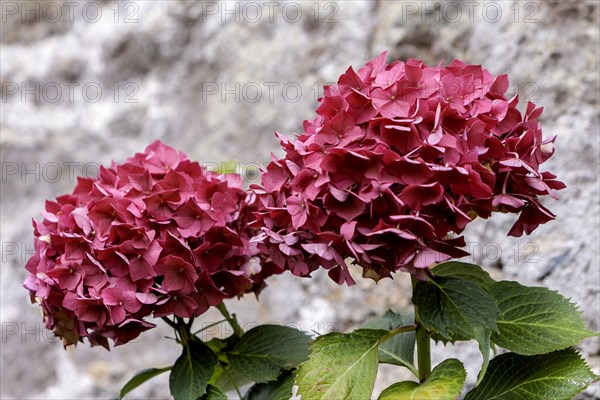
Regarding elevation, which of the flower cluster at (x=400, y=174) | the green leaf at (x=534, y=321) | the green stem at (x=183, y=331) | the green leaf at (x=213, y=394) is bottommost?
the green leaf at (x=213, y=394)

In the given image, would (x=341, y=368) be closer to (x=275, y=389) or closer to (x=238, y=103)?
(x=275, y=389)

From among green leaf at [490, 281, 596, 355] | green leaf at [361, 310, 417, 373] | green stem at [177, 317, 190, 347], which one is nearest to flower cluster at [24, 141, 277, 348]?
green stem at [177, 317, 190, 347]

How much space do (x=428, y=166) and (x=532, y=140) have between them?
0.15 m

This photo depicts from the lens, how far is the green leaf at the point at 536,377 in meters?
0.79

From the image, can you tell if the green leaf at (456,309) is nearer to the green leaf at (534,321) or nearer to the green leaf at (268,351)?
the green leaf at (534,321)

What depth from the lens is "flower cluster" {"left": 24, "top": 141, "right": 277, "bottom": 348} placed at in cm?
86

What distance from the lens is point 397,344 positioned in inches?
39.0

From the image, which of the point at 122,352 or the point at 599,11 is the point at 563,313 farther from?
the point at 122,352

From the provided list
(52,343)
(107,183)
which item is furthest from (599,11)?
(52,343)

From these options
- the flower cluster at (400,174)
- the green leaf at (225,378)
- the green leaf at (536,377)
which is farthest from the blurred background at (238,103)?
the flower cluster at (400,174)

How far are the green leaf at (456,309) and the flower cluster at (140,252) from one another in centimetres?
25

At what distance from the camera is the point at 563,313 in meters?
0.83

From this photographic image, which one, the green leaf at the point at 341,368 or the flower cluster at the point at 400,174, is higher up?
the flower cluster at the point at 400,174

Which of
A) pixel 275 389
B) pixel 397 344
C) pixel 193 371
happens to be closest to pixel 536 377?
pixel 397 344
